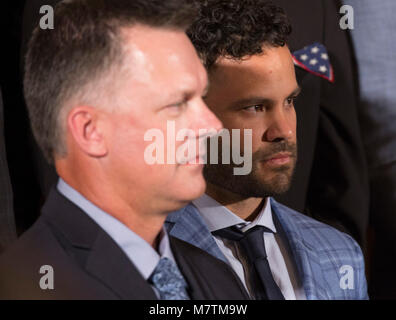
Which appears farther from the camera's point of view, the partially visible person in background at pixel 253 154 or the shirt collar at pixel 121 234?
the partially visible person in background at pixel 253 154

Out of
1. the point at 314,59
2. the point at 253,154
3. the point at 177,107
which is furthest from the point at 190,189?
the point at 314,59

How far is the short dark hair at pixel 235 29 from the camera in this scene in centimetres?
88

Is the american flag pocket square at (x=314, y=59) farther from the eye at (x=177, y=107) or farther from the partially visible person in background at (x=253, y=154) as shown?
the eye at (x=177, y=107)

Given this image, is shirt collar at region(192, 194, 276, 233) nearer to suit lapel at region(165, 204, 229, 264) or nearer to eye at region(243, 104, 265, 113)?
suit lapel at region(165, 204, 229, 264)

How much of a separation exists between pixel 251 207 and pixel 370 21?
379 millimetres

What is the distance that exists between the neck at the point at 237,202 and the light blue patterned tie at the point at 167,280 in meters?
0.17

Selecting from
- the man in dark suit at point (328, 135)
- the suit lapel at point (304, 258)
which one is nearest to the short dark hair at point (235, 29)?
the man in dark suit at point (328, 135)

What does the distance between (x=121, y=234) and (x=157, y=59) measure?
0.19 meters

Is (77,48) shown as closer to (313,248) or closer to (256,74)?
(256,74)

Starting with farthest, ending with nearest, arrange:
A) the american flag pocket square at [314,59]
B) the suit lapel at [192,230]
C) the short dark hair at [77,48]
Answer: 1. the american flag pocket square at [314,59]
2. the suit lapel at [192,230]
3. the short dark hair at [77,48]

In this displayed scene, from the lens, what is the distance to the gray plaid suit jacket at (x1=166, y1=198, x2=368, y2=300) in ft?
2.80

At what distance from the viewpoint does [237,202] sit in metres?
0.90
